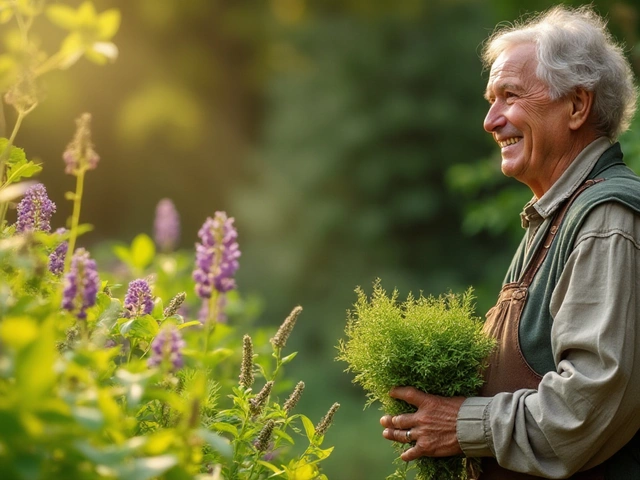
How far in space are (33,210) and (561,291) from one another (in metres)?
1.36

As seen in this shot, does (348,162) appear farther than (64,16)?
Yes

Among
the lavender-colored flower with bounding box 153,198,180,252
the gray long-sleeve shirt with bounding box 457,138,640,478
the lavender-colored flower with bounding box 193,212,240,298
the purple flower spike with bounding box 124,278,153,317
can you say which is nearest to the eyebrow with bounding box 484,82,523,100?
the gray long-sleeve shirt with bounding box 457,138,640,478

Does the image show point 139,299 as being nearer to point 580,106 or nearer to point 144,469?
point 144,469

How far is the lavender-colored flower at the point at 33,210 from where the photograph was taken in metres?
1.95

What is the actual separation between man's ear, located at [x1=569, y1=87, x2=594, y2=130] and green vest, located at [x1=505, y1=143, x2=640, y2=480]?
→ 216 millimetres

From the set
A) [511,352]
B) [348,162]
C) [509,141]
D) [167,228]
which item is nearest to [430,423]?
[511,352]

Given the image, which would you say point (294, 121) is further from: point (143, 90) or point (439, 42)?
point (143, 90)

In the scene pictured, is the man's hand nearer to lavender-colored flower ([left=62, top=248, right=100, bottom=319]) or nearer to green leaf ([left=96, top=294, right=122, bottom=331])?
green leaf ([left=96, top=294, right=122, bottom=331])

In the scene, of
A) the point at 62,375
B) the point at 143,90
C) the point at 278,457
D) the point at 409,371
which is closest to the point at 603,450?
the point at 409,371

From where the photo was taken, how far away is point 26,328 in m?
1.03

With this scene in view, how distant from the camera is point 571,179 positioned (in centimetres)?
251

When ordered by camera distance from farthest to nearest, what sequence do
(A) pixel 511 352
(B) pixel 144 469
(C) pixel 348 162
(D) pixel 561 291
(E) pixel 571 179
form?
1. (C) pixel 348 162
2. (E) pixel 571 179
3. (A) pixel 511 352
4. (D) pixel 561 291
5. (B) pixel 144 469

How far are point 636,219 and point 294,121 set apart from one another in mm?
12484

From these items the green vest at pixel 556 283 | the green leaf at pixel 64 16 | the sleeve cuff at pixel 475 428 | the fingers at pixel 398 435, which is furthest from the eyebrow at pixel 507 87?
the green leaf at pixel 64 16
